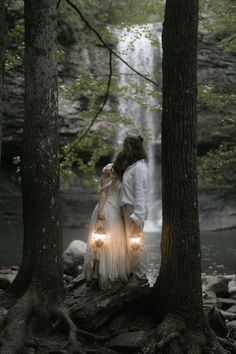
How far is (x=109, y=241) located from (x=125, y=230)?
252 mm

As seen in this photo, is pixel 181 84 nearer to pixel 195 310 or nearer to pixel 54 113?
pixel 54 113

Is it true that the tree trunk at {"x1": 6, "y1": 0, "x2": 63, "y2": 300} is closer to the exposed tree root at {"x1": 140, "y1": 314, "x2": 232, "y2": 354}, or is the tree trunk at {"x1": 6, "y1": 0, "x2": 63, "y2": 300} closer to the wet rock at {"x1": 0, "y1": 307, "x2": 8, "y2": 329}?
the wet rock at {"x1": 0, "y1": 307, "x2": 8, "y2": 329}

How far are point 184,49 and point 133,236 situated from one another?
2.18 metres

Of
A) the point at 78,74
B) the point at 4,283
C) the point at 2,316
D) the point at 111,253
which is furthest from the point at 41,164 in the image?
the point at 78,74

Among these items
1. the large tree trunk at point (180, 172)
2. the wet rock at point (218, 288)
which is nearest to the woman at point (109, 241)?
the large tree trunk at point (180, 172)

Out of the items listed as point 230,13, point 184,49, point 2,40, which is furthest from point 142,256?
point 230,13

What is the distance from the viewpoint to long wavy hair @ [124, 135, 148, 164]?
6.17m

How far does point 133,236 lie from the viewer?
6070mm

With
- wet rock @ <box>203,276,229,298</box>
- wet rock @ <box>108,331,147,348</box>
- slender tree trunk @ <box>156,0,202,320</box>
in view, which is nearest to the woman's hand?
slender tree trunk @ <box>156,0,202,320</box>

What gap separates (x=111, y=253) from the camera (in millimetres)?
6125

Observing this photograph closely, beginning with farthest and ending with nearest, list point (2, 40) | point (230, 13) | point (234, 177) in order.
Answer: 1. point (234, 177)
2. point (230, 13)
3. point (2, 40)

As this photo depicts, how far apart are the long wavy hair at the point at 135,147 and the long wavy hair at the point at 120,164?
0.13m

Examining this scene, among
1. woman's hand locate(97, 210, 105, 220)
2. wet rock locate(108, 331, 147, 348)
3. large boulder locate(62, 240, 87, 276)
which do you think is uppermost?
woman's hand locate(97, 210, 105, 220)

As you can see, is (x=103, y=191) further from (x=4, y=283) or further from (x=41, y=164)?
(x=4, y=283)
